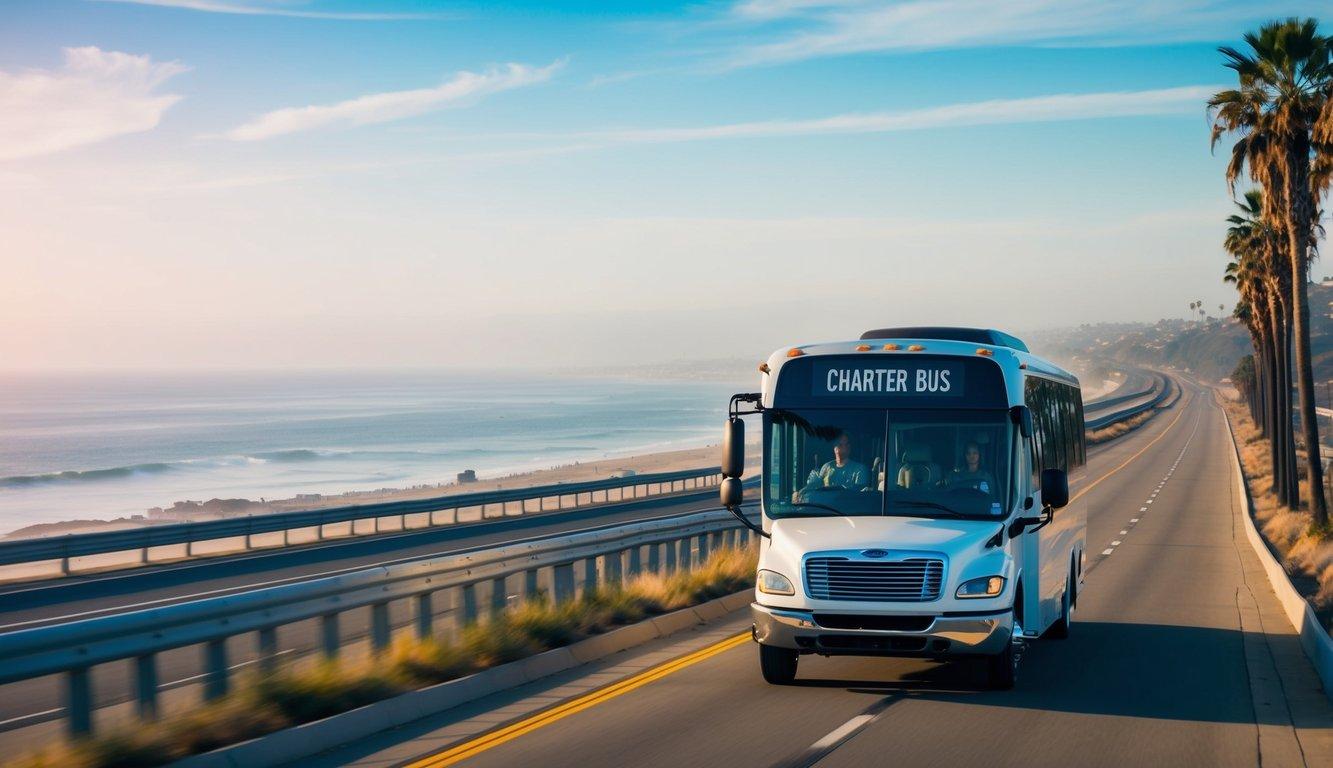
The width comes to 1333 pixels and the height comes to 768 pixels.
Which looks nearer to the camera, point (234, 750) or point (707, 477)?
point (234, 750)

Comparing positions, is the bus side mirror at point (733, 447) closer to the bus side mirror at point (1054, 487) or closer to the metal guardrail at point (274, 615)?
the bus side mirror at point (1054, 487)

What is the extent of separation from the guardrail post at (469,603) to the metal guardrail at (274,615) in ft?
0.04

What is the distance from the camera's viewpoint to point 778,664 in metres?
11.0

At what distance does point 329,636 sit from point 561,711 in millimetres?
1852

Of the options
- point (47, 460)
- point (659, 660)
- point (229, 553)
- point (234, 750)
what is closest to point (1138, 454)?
point (229, 553)

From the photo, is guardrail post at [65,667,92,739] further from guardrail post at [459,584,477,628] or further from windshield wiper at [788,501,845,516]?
windshield wiper at [788,501,845,516]

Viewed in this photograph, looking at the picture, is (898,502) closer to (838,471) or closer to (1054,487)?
(838,471)

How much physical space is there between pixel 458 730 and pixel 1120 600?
11957 millimetres

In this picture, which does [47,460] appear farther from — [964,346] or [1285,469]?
[964,346]

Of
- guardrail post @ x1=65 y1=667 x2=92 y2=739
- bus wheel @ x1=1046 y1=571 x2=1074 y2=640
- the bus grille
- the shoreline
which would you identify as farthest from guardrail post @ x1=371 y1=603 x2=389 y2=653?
the shoreline

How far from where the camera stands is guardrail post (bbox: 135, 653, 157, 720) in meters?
8.02

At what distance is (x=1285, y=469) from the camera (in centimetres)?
4084

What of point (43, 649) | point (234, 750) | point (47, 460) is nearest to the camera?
point (43, 649)

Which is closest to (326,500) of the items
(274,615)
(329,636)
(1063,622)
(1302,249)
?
(1302,249)
